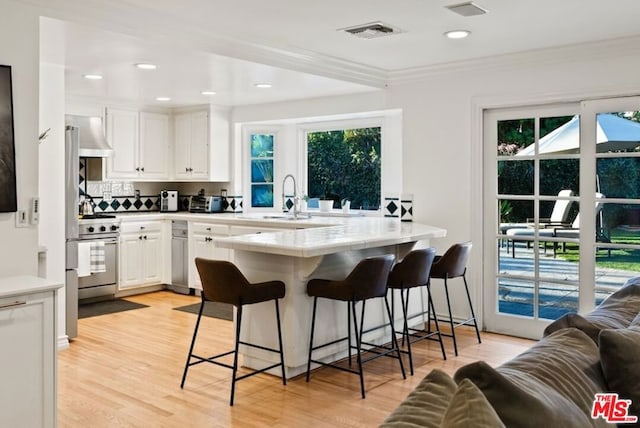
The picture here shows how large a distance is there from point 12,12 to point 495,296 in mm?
4121

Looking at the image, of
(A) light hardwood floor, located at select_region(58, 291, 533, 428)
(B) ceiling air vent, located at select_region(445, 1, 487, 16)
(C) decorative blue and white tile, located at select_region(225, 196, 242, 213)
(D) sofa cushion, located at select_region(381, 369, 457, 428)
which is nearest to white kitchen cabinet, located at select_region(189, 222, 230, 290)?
(C) decorative blue and white tile, located at select_region(225, 196, 242, 213)

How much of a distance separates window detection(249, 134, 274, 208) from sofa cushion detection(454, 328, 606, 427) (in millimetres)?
5732

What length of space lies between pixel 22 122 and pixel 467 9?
2600 millimetres

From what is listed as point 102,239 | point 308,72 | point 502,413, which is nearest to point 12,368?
point 502,413

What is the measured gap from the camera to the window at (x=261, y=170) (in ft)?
24.2

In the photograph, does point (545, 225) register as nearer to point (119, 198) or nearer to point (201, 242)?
point (201, 242)

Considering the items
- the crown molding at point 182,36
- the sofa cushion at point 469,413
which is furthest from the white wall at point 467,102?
the sofa cushion at point 469,413

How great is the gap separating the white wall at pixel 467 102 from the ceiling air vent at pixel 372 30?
1241 millimetres

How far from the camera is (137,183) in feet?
24.8

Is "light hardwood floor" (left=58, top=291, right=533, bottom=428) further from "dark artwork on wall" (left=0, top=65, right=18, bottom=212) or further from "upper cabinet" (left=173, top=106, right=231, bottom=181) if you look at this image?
"upper cabinet" (left=173, top=106, right=231, bottom=181)

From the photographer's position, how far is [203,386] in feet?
12.6

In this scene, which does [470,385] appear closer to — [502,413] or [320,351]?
[502,413]

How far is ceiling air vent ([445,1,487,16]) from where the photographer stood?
3584 millimetres

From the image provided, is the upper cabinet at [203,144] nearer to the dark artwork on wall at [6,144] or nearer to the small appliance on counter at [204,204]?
the small appliance on counter at [204,204]
